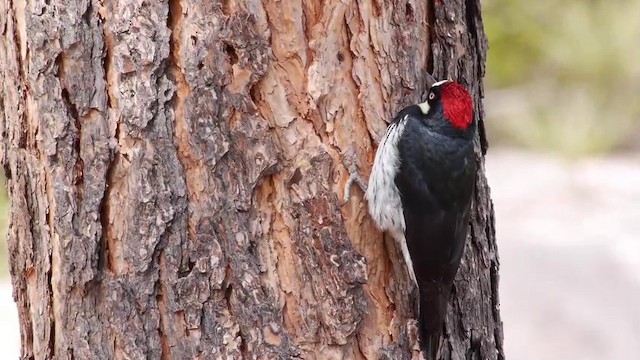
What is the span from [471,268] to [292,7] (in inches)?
34.0

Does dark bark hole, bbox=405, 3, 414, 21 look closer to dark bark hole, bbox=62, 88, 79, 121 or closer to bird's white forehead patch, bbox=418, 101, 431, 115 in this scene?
bird's white forehead patch, bbox=418, 101, 431, 115

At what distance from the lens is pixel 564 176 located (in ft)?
22.9

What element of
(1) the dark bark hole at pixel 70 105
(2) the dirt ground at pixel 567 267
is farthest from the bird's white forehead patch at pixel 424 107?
(2) the dirt ground at pixel 567 267

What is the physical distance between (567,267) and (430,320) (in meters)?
3.55

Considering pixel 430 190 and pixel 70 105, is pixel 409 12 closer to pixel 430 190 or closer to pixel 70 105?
pixel 430 190

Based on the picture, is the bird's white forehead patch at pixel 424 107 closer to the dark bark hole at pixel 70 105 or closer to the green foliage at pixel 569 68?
the dark bark hole at pixel 70 105

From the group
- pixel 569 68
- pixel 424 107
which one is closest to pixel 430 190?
pixel 424 107

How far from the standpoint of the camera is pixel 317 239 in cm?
213

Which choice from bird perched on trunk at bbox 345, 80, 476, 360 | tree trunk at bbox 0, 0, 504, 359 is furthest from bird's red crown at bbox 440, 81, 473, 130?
tree trunk at bbox 0, 0, 504, 359

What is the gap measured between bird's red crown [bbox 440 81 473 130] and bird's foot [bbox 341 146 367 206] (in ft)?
0.93

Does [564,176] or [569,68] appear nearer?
[564,176]

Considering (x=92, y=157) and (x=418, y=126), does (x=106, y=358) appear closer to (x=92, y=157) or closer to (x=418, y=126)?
(x=92, y=157)

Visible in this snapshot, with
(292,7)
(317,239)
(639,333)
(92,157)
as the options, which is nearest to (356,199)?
(317,239)

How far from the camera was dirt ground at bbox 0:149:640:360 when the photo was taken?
5074mm
